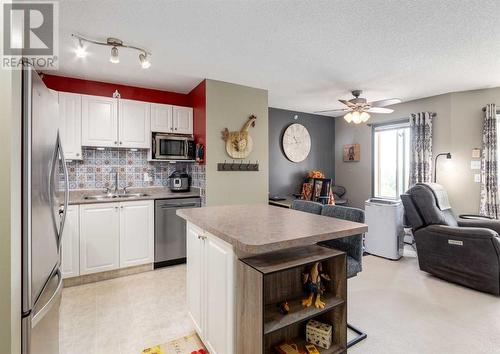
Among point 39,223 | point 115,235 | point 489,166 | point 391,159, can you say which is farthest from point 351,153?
point 39,223

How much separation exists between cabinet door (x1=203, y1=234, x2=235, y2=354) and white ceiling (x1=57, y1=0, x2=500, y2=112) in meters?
1.78

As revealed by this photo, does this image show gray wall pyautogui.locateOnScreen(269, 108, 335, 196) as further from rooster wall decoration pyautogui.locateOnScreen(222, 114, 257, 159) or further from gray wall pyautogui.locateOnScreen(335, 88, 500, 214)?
gray wall pyautogui.locateOnScreen(335, 88, 500, 214)

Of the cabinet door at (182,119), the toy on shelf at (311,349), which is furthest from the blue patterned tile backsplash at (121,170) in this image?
the toy on shelf at (311,349)

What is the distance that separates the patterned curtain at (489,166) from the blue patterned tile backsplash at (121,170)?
4.19m

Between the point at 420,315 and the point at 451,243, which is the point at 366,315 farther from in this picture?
the point at 451,243

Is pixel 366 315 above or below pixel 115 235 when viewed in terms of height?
below

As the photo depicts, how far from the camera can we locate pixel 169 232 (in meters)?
3.47

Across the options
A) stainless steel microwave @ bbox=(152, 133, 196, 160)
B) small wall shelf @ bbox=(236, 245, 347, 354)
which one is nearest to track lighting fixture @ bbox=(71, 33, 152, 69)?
stainless steel microwave @ bbox=(152, 133, 196, 160)

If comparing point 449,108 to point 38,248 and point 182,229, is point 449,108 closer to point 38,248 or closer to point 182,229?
point 182,229

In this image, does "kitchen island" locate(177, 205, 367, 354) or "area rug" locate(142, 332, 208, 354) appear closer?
"kitchen island" locate(177, 205, 367, 354)

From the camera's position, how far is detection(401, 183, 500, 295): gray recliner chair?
8.92 feet

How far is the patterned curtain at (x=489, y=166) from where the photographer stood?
3693 millimetres

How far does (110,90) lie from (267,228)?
330 centimetres

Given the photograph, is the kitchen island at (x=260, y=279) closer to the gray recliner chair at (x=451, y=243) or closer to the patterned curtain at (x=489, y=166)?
the gray recliner chair at (x=451, y=243)
